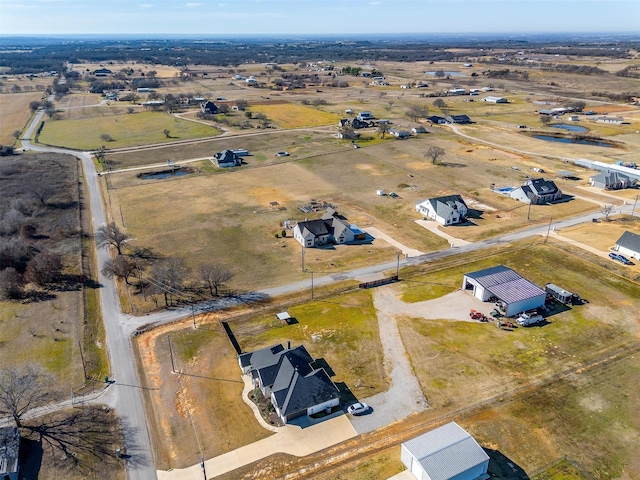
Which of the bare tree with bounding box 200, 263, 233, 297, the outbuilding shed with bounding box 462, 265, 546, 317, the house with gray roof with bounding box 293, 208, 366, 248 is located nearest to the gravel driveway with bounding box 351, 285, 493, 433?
the outbuilding shed with bounding box 462, 265, 546, 317

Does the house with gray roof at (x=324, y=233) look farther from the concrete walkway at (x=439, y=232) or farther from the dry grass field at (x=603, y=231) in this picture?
the dry grass field at (x=603, y=231)

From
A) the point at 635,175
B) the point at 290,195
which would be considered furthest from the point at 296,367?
the point at 635,175

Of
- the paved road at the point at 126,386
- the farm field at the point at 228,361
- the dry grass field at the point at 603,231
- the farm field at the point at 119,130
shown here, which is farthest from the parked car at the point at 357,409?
the farm field at the point at 119,130

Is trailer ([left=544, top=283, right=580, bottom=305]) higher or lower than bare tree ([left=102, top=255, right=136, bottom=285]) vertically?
lower

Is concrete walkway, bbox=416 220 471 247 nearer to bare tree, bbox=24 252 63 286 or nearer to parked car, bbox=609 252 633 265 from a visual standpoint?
parked car, bbox=609 252 633 265

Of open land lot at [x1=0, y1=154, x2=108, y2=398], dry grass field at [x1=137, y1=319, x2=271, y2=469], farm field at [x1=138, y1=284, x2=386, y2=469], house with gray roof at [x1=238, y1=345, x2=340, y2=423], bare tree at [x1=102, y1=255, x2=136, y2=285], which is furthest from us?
bare tree at [x1=102, y1=255, x2=136, y2=285]

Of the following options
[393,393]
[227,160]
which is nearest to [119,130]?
[227,160]
